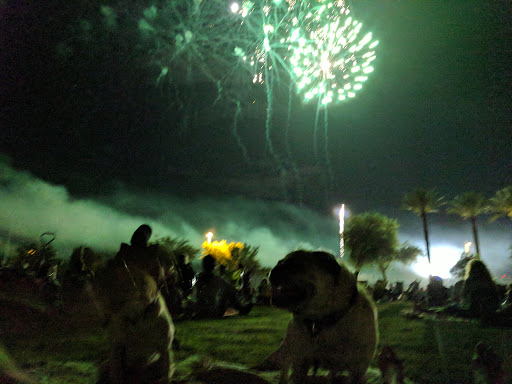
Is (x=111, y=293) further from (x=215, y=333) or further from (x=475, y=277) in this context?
(x=475, y=277)

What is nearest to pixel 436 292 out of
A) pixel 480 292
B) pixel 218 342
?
pixel 480 292

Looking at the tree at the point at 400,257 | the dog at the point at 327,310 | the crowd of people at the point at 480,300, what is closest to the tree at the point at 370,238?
the tree at the point at 400,257

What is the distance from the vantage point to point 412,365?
4.05 meters

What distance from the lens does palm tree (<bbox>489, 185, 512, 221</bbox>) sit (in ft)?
91.4

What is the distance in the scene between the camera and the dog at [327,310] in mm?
2430

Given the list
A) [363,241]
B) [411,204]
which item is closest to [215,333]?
[363,241]

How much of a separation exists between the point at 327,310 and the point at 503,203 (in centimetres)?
3342

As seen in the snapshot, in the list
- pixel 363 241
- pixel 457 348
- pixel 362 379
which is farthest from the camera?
pixel 363 241

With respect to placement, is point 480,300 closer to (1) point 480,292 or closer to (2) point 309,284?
(1) point 480,292

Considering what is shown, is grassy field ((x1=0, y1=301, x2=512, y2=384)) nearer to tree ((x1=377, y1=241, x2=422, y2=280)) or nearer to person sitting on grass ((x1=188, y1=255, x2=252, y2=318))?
person sitting on grass ((x1=188, y1=255, x2=252, y2=318))

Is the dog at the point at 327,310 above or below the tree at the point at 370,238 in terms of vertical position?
below

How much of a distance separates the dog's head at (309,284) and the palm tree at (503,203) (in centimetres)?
3306

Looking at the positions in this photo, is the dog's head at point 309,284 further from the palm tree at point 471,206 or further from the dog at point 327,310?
the palm tree at point 471,206

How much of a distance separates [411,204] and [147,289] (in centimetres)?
4081
